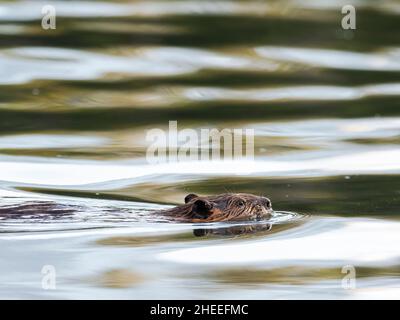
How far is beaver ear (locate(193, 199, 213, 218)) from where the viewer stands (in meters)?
11.0

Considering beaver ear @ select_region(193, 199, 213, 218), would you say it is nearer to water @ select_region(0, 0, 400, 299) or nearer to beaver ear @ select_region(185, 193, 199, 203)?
water @ select_region(0, 0, 400, 299)

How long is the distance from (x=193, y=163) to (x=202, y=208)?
2.33 m

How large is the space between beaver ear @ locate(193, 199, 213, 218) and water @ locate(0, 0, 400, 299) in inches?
4.8

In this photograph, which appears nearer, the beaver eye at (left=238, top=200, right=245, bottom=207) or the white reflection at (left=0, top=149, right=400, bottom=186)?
the beaver eye at (left=238, top=200, right=245, bottom=207)

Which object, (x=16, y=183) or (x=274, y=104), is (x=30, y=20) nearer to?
(x=274, y=104)

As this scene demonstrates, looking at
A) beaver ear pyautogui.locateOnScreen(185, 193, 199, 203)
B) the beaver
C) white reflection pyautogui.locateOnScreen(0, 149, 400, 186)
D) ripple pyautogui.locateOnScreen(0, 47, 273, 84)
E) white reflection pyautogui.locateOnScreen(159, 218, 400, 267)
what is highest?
ripple pyautogui.locateOnScreen(0, 47, 273, 84)

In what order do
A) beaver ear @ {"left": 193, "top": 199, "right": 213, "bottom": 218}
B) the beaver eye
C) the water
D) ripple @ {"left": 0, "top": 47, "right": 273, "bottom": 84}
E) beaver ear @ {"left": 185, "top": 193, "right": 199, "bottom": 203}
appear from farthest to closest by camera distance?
ripple @ {"left": 0, "top": 47, "right": 273, "bottom": 84} → beaver ear @ {"left": 185, "top": 193, "right": 199, "bottom": 203} → the beaver eye → beaver ear @ {"left": 193, "top": 199, "right": 213, "bottom": 218} → the water

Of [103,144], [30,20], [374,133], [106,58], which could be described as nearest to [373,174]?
[374,133]

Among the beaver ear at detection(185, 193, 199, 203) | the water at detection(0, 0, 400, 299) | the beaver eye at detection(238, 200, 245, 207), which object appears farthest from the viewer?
the beaver ear at detection(185, 193, 199, 203)

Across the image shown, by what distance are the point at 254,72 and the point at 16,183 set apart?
635cm

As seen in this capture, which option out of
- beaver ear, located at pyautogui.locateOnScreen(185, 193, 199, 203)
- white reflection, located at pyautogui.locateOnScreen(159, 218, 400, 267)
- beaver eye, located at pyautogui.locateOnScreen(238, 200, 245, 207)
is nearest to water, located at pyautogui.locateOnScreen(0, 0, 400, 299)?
white reflection, located at pyautogui.locateOnScreen(159, 218, 400, 267)

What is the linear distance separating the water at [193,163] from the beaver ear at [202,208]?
121mm

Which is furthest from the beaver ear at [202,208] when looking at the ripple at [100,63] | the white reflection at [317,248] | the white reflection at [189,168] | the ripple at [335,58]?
the ripple at [335,58]

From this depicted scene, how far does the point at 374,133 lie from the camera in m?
14.6
